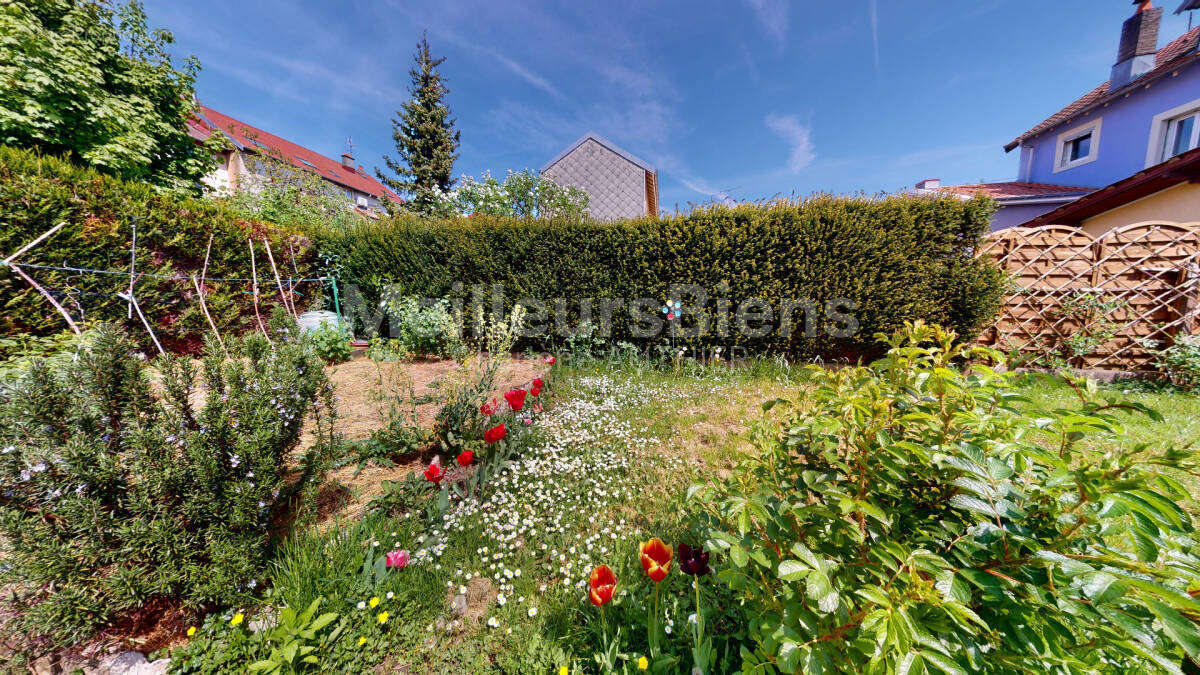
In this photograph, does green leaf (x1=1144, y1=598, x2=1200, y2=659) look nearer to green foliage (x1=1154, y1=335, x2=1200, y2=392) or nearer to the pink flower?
the pink flower

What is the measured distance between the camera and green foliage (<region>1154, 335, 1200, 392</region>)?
167 inches

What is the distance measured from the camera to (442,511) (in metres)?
2.19

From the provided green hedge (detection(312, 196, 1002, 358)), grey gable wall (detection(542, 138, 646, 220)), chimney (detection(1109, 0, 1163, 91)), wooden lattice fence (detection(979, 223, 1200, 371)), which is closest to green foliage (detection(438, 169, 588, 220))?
grey gable wall (detection(542, 138, 646, 220))

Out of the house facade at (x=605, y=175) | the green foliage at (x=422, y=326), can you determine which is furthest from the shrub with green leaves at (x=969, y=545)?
the house facade at (x=605, y=175)

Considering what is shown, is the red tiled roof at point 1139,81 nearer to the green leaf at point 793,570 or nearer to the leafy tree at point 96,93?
the green leaf at point 793,570

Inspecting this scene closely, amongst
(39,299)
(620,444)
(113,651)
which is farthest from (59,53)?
(620,444)

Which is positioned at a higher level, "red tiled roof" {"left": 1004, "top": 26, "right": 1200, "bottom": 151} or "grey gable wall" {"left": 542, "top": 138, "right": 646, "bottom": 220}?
"red tiled roof" {"left": 1004, "top": 26, "right": 1200, "bottom": 151}

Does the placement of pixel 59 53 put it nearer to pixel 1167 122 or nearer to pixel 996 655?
pixel 996 655

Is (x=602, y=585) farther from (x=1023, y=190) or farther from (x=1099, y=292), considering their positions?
(x=1023, y=190)

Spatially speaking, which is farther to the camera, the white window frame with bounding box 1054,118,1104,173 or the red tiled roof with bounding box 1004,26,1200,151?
the white window frame with bounding box 1054,118,1104,173

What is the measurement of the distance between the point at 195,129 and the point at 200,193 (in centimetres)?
1358

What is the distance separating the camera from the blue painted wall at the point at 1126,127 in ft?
29.3

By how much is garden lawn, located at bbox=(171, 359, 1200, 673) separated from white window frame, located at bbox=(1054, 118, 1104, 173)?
43.1 feet

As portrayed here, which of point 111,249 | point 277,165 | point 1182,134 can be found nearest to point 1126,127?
point 1182,134
